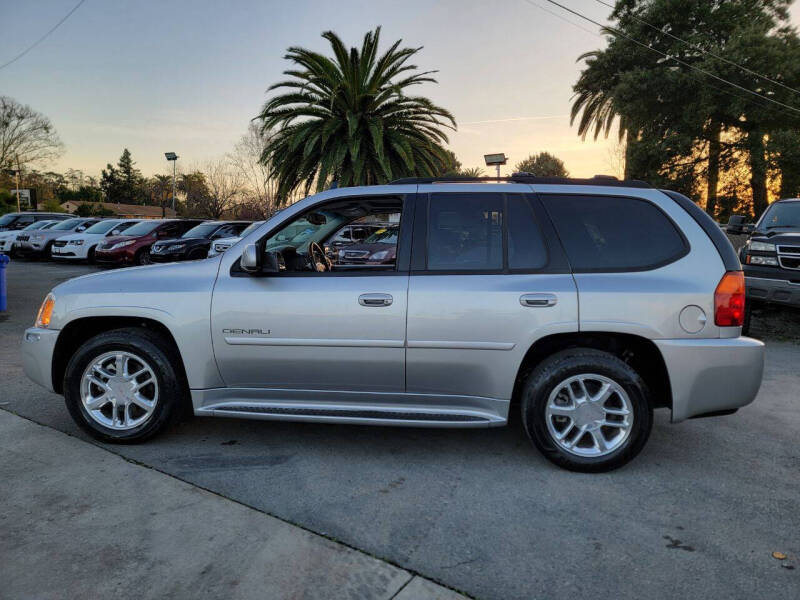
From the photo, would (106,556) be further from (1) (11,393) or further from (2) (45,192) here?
(2) (45,192)

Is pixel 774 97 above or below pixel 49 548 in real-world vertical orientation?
above

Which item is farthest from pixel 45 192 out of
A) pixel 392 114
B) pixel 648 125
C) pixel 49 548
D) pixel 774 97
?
pixel 49 548

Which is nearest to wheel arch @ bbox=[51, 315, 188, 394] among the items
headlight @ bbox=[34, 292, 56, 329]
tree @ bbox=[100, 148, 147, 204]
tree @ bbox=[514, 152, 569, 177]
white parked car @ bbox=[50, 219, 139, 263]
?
headlight @ bbox=[34, 292, 56, 329]

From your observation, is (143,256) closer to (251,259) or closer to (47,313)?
(47,313)

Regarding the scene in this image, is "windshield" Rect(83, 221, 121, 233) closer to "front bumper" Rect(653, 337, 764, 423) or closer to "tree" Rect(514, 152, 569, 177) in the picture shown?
"front bumper" Rect(653, 337, 764, 423)

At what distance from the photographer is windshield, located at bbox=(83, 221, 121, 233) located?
18766mm

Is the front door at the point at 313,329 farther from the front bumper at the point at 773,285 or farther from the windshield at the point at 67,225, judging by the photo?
the windshield at the point at 67,225

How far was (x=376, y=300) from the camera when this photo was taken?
342cm

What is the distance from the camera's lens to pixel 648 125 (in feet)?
78.5

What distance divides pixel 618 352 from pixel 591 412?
0.48 metres

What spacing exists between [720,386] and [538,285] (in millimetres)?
1191

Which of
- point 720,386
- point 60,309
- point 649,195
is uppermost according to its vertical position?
point 649,195

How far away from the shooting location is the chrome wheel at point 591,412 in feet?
11.0

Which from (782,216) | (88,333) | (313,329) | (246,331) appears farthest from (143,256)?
(782,216)
